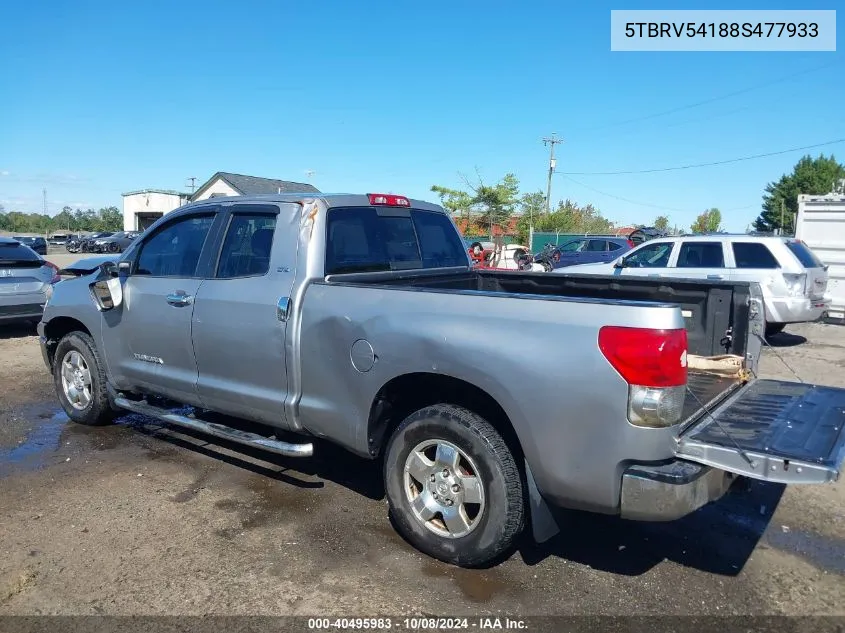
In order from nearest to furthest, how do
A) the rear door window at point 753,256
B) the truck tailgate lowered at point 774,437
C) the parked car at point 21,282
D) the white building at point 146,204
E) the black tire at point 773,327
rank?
the truck tailgate lowered at point 774,437 → the parked car at point 21,282 → the rear door window at point 753,256 → the black tire at point 773,327 → the white building at point 146,204

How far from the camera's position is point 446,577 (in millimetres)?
3473

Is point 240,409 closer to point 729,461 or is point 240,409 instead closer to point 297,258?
point 297,258

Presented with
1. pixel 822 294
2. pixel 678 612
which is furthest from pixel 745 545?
pixel 822 294

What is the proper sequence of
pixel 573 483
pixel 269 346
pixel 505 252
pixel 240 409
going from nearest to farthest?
pixel 573 483 → pixel 269 346 → pixel 240 409 → pixel 505 252

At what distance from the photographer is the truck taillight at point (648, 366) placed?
2830mm

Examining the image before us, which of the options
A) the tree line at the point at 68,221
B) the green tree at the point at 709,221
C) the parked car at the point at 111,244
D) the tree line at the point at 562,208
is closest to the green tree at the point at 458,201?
the tree line at the point at 562,208

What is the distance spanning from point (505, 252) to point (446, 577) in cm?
1889

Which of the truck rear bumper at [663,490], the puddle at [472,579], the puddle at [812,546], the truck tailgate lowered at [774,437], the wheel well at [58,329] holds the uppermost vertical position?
the wheel well at [58,329]

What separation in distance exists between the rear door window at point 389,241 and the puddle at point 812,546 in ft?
9.53

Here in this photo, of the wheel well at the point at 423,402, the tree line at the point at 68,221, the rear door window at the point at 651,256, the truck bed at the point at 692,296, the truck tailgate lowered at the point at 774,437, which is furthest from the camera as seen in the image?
the tree line at the point at 68,221

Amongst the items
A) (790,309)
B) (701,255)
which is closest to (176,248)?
(701,255)

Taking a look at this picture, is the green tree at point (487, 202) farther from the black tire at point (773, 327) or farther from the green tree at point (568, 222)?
the black tire at point (773, 327)

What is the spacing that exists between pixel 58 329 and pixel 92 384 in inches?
30.9

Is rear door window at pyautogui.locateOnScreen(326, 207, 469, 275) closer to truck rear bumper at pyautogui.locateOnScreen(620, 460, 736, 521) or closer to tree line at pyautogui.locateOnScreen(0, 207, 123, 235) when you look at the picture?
truck rear bumper at pyautogui.locateOnScreen(620, 460, 736, 521)
